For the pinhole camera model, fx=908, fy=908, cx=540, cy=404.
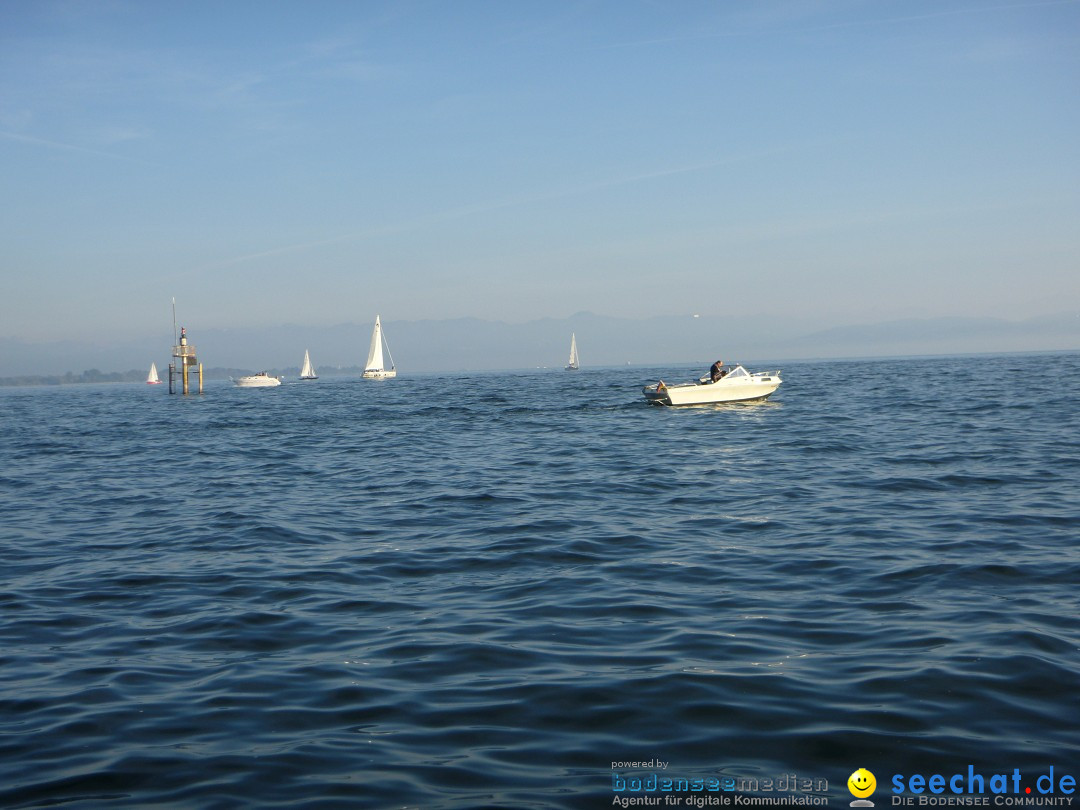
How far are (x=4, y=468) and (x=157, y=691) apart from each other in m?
23.3

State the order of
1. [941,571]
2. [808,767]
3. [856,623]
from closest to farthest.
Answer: [808,767], [856,623], [941,571]

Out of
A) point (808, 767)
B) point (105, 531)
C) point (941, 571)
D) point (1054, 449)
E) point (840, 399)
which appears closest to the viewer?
point (808, 767)

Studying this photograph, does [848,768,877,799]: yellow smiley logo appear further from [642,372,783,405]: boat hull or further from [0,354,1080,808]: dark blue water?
[642,372,783,405]: boat hull

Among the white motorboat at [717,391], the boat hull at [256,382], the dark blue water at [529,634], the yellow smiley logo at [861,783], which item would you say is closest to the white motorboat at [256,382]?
the boat hull at [256,382]

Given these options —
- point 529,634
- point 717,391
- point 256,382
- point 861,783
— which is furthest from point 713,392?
point 256,382

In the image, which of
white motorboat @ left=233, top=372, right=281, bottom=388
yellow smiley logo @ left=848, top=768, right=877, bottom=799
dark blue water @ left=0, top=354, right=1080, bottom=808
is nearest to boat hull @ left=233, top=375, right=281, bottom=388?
white motorboat @ left=233, top=372, right=281, bottom=388

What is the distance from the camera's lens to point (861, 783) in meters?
5.64

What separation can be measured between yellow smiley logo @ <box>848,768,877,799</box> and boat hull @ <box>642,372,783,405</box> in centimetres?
3799

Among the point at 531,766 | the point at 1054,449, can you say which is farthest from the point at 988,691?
the point at 1054,449

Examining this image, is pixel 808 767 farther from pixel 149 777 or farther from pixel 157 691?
pixel 157 691

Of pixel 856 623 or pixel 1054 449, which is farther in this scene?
pixel 1054 449

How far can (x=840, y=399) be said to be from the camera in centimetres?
5316

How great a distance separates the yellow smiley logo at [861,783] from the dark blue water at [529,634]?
0.06m

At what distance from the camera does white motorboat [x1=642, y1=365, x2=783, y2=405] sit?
4372 cm
